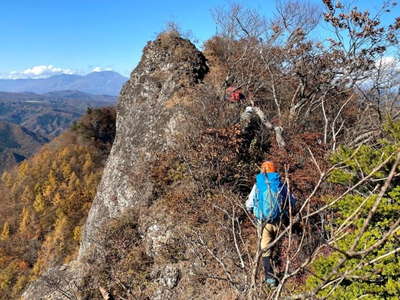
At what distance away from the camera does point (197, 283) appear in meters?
8.73

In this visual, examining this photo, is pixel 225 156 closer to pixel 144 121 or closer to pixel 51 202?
pixel 144 121

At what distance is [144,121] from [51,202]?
39.0 m

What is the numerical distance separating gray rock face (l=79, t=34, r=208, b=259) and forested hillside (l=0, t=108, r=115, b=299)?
2259 cm

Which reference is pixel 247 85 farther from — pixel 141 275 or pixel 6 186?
pixel 6 186

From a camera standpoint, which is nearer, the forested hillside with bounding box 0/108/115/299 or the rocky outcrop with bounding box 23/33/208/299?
the rocky outcrop with bounding box 23/33/208/299

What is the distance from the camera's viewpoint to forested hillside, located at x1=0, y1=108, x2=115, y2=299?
3916cm

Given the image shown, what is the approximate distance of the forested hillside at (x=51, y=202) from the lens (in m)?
39.2

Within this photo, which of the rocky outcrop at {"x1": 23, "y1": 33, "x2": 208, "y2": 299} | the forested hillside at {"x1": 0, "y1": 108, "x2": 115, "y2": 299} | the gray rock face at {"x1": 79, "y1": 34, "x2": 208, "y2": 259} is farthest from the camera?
the forested hillside at {"x1": 0, "y1": 108, "x2": 115, "y2": 299}

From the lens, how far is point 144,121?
661 inches

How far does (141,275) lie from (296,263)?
19.1 ft

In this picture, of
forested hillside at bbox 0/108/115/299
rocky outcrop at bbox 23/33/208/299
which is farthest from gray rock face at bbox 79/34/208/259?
forested hillside at bbox 0/108/115/299

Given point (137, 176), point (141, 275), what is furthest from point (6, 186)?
point (141, 275)

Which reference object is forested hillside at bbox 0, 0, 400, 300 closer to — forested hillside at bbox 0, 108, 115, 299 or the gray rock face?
Answer: the gray rock face

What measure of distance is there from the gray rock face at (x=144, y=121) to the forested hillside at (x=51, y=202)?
74.1 ft
